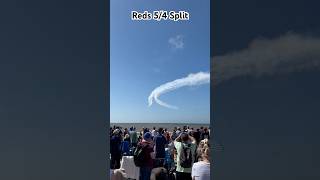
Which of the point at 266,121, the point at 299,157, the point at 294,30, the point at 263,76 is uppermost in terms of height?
the point at 294,30

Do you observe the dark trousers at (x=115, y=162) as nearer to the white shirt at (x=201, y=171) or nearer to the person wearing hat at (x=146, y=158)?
the person wearing hat at (x=146, y=158)

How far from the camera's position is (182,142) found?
7.09 m

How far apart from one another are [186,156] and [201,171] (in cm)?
148

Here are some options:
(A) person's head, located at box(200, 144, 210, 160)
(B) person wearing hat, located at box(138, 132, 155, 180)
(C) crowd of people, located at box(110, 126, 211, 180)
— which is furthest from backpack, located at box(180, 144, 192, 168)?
(A) person's head, located at box(200, 144, 210, 160)

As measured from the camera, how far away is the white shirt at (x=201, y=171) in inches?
212

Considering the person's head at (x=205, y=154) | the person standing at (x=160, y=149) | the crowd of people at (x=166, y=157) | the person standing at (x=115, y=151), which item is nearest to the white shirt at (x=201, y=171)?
the crowd of people at (x=166, y=157)

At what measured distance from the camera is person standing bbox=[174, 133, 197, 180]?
680cm

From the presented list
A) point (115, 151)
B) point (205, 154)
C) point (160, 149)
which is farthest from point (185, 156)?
point (115, 151)

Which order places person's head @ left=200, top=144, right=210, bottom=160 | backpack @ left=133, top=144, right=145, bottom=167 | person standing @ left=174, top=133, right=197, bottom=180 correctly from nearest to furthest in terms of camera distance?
person's head @ left=200, top=144, right=210, bottom=160, person standing @ left=174, top=133, right=197, bottom=180, backpack @ left=133, top=144, right=145, bottom=167

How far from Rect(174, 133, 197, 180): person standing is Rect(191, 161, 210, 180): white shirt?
1.27 metres

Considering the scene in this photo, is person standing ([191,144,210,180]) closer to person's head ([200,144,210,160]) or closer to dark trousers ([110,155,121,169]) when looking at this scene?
person's head ([200,144,210,160])
